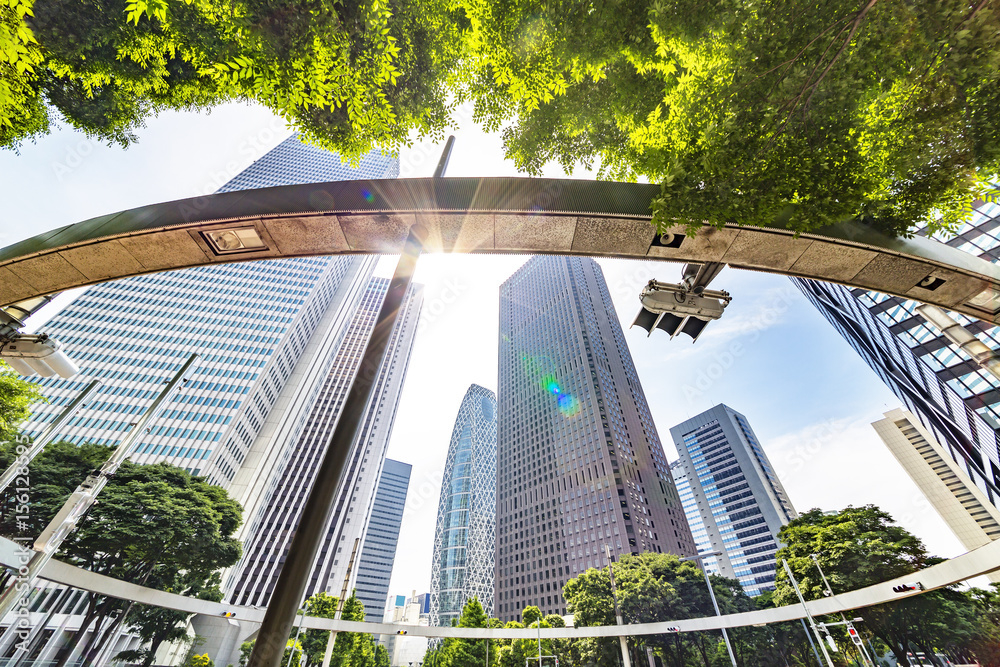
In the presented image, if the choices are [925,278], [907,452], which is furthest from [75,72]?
[907,452]

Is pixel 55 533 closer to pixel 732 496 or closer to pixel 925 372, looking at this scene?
pixel 925 372

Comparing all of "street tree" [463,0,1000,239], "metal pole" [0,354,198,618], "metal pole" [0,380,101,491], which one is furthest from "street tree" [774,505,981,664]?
"metal pole" [0,380,101,491]

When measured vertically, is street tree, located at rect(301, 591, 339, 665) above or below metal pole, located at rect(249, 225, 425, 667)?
above

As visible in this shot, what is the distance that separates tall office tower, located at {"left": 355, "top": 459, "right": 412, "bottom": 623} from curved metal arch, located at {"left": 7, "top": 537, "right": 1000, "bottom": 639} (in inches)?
3773

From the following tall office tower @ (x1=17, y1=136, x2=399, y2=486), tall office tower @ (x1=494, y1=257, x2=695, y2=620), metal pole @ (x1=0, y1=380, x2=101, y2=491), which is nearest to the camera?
metal pole @ (x1=0, y1=380, x2=101, y2=491)

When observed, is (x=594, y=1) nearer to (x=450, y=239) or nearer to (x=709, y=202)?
(x=709, y=202)

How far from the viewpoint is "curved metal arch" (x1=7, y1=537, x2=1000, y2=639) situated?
13219 mm

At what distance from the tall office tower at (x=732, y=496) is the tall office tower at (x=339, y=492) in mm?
92913

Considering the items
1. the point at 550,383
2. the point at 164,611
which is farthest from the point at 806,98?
the point at 550,383

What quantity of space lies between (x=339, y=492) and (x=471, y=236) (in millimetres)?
73541

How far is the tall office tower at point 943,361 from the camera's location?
98.3 ft

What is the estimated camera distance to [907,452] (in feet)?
204

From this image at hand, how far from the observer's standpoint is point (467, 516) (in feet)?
372

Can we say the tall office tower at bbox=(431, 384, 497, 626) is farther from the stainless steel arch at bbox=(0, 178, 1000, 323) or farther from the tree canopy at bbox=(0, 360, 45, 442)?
the stainless steel arch at bbox=(0, 178, 1000, 323)
